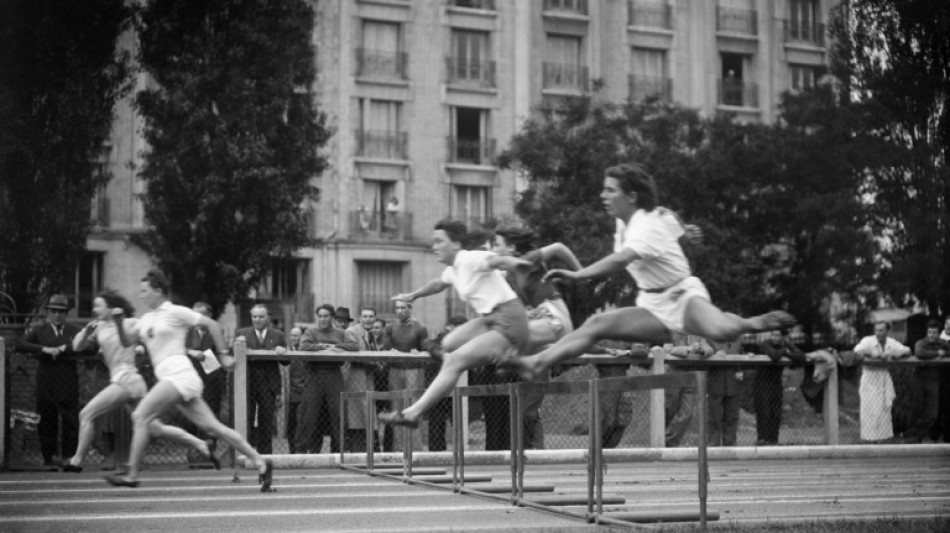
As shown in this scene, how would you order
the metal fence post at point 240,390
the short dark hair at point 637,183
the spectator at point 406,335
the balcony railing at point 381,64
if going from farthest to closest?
the balcony railing at point 381,64 < the spectator at point 406,335 < the metal fence post at point 240,390 < the short dark hair at point 637,183

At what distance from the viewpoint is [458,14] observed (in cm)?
5959

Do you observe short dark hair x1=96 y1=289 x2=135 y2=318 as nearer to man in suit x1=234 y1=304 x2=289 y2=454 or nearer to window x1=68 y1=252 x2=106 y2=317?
man in suit x1=234 y1=304 x2=289 y2=454

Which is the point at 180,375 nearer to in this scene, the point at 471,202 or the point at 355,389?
the point at 355,389

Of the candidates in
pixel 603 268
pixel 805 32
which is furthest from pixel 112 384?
pixel 805 32

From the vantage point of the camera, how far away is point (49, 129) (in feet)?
132

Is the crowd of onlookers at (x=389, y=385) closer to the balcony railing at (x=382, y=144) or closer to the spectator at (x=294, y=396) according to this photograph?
the spectator at (x=294, y=396)

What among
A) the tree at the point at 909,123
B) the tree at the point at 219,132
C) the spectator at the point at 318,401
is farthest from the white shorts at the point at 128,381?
the tree at the point at 909,123

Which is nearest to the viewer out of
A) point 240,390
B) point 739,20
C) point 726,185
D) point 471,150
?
point 240,390

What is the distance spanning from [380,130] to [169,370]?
144 feet

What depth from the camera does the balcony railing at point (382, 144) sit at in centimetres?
5866

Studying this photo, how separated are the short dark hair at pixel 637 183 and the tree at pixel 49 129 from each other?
29116 mm

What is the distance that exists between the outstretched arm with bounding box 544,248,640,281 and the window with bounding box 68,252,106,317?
45.7 m

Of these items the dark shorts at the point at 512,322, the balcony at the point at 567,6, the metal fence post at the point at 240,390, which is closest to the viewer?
the dark shorts at the point at 512,322

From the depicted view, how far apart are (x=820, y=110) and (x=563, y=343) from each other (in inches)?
1719
